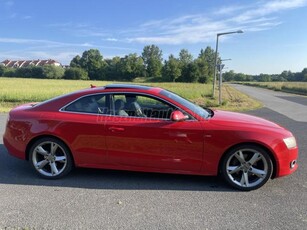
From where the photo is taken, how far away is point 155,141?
4.11 metres

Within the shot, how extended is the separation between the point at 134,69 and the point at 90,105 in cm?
10176

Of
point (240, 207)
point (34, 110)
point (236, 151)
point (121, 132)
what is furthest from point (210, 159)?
point (34, 110)

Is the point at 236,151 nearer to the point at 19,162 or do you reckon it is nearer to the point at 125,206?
the point at 125,206

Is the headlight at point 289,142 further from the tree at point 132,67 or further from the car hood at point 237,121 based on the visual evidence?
the tree at point 132,67

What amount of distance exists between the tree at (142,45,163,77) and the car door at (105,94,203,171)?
104147 mm

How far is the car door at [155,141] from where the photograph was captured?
13.3ft

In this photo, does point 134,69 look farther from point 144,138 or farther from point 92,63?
point 144,138

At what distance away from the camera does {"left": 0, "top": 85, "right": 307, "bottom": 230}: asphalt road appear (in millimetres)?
3137

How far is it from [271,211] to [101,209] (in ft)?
6.61

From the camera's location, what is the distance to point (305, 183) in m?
4.36

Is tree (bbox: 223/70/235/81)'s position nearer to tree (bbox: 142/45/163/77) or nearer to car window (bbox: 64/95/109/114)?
tree (bbox: 142/45/163/77)

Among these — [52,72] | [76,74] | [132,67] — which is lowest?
[76,74]

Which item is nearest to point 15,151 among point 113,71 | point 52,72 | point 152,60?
point 52,72

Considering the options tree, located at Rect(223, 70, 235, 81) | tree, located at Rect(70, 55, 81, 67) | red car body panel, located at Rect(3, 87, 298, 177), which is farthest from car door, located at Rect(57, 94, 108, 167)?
tree, located at Rect(223, 70, 235, 81)
